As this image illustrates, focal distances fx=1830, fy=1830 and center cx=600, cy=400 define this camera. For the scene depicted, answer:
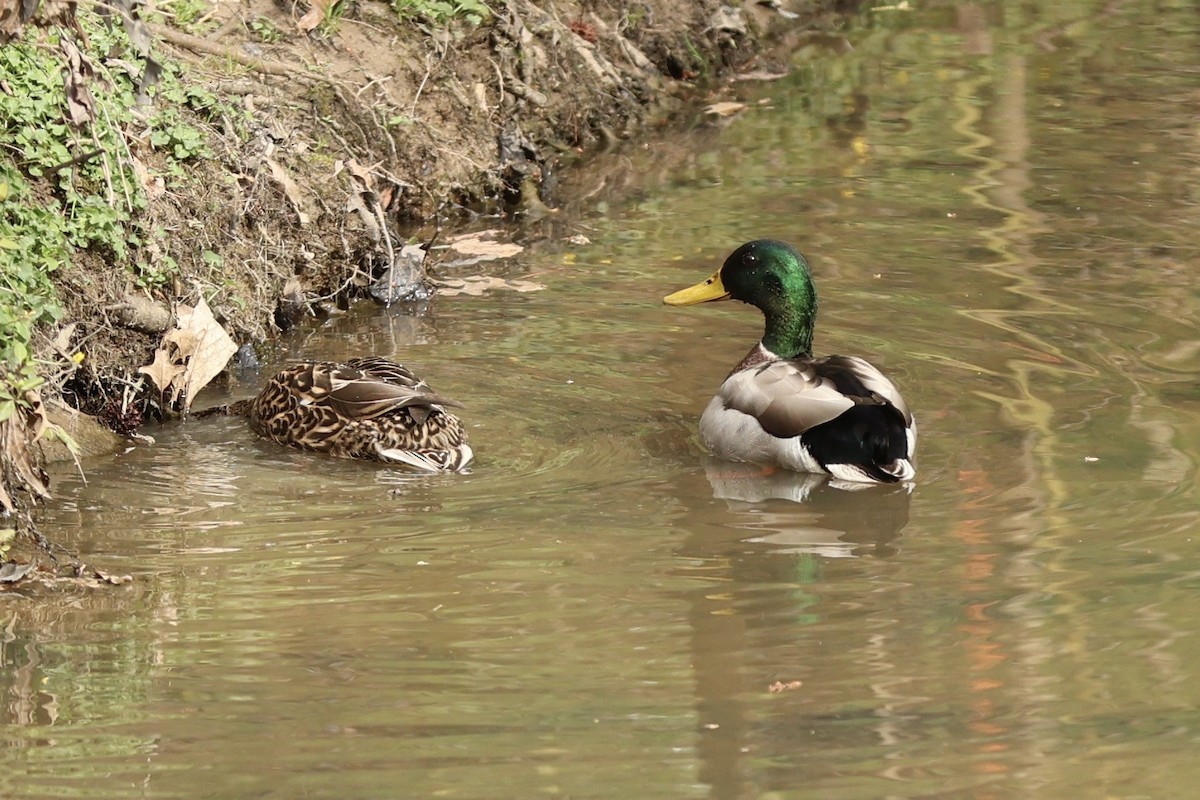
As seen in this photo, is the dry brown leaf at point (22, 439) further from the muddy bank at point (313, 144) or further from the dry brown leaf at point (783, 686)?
the dry brown leaf at point (783, 686)

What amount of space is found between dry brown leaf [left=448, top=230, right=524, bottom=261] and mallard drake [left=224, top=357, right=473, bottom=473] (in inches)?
113

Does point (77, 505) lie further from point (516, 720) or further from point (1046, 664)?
point (1046, 664)

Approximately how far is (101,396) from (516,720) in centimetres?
372

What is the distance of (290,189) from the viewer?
382 inches

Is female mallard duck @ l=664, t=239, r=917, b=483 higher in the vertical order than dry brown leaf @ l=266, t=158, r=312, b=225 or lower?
lower

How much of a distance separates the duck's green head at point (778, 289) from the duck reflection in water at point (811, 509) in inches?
42.6

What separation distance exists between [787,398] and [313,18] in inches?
196

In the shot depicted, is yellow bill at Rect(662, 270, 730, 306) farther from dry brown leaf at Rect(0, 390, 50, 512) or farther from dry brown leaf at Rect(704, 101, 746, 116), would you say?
dry brown leaf at Rect(704, 101, 746, 116)

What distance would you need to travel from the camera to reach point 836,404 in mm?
7969

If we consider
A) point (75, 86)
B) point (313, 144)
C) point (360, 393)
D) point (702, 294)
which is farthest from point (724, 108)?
point (75, 86)

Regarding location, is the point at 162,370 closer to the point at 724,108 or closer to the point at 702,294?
the point at 702,294

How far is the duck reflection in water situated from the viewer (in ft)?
23.2

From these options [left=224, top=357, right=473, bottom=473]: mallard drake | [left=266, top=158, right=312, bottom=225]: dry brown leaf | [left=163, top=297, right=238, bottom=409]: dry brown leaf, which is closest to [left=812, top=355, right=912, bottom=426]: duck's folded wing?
[left=224, top=357, right=473, bottom=473]: mallard drake

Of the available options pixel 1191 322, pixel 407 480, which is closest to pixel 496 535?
pixel 407 480
